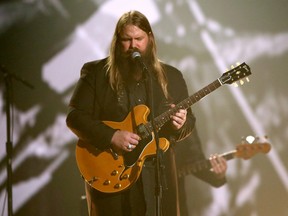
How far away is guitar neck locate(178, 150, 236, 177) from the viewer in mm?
4121

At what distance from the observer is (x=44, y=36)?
15.3 feet

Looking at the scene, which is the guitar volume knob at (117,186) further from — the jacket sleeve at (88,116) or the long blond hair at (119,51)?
the long blond hair at (119,51)

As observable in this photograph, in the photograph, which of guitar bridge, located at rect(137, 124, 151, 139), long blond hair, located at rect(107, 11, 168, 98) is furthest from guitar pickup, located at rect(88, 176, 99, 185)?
long blond hair, located at rect(107, 11, 168, 98)

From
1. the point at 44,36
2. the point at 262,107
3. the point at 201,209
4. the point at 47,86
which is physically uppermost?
the point at 44,36

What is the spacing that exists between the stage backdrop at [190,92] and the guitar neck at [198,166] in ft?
1.07

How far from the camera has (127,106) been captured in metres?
2.87

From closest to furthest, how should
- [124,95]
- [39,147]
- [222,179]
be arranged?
[124,95]
[222,179]
[39,147]

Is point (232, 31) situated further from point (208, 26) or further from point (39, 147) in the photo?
point (39, 147)

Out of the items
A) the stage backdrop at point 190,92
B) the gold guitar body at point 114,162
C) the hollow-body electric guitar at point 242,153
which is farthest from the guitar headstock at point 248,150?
the gold guitar body at point 114,162

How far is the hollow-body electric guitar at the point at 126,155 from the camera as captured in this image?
262 centimetres

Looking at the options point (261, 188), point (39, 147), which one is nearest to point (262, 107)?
point (261, 188)

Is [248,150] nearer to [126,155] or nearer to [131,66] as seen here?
[131,66]

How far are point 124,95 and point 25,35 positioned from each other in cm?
226

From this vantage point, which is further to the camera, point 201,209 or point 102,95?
point 201,209
